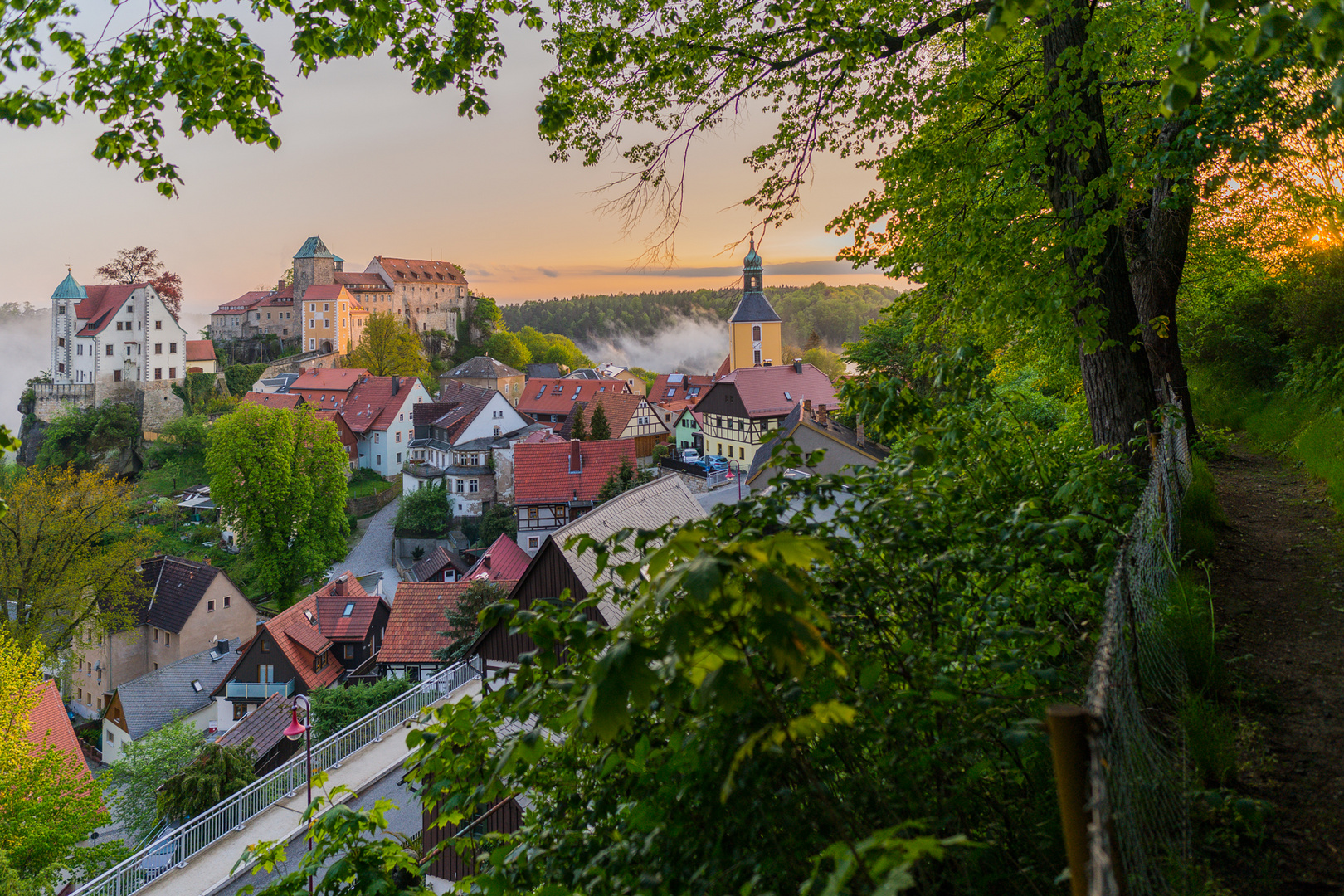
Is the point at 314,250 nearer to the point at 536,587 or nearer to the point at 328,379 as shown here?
the point at 328,379

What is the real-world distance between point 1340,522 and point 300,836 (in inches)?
553

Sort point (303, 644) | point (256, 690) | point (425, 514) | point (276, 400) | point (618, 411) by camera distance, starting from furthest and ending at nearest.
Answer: point (276, 400) < point (618, 411) < point (425, 514) < point (303, 644) < point (256, 690)

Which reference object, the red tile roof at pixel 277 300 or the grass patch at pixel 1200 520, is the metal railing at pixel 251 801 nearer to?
the grass patch at pixel 1200 520

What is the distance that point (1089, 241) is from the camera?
6324 mm

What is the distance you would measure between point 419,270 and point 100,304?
33.4 meters

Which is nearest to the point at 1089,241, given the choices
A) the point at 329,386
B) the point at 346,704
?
the point at 346,704

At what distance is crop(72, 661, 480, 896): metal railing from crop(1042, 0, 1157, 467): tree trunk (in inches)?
345

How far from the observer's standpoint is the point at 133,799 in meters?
22.0

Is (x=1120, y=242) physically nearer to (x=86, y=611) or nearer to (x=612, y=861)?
(x=612, y=861)

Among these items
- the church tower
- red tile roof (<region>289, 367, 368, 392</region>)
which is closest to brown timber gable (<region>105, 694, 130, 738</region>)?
red tile roof (<region>289, 367, 368, 392</region>)

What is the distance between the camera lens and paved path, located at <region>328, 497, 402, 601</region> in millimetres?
42594

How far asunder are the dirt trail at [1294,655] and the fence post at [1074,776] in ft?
5.10

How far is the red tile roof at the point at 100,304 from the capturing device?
6316cm

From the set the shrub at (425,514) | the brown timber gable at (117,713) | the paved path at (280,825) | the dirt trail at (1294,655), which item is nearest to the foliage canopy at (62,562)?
the brown timber gable at (117,713)
